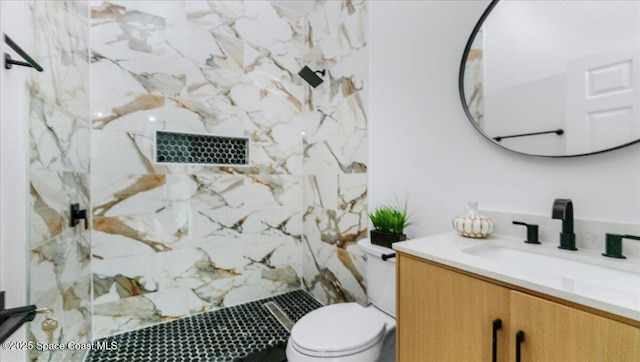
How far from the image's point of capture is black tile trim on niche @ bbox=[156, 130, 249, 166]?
6.37ft

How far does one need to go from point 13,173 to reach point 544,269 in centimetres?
170

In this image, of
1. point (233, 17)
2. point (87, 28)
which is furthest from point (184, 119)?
point (233, 17)

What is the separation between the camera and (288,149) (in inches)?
94.7

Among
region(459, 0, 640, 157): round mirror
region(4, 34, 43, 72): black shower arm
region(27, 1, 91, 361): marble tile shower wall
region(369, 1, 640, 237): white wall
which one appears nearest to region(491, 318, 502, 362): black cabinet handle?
region(369, 1, 640, 237): white wall

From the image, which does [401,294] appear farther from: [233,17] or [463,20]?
[233,17]

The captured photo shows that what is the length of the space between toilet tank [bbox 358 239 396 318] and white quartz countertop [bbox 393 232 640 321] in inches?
13.7

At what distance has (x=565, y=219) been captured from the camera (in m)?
0.93

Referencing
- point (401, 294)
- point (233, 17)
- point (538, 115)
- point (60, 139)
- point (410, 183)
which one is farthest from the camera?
point (233, 17)

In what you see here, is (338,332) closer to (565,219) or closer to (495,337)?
(495,337)

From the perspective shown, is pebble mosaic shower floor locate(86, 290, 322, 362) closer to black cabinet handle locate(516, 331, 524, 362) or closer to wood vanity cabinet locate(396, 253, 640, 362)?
wood vanity cabinet locate(396, 253, 640, 362)

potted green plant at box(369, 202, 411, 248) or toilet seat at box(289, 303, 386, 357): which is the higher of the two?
potted green plant at box(369, 202, 411, 248)

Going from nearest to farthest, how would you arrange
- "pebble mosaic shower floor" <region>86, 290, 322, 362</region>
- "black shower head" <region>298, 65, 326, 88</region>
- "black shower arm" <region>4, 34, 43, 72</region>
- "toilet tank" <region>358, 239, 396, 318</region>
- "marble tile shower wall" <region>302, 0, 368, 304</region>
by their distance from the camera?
"black shower arm" <region>4, 34, 43, 72</region> < "toilet tank" <region>358, 239, 396, 318</region> < "pebble mosaic shower floor" <region>86, 290, 322, 362</region> < "marble tile shower wall" <region>302, 0, 368, 304</region> < "black shower head" <region>298, 65, 326, 88</region>

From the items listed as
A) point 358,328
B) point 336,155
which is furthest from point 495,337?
point 336,155

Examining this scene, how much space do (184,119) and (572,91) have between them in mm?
2145
